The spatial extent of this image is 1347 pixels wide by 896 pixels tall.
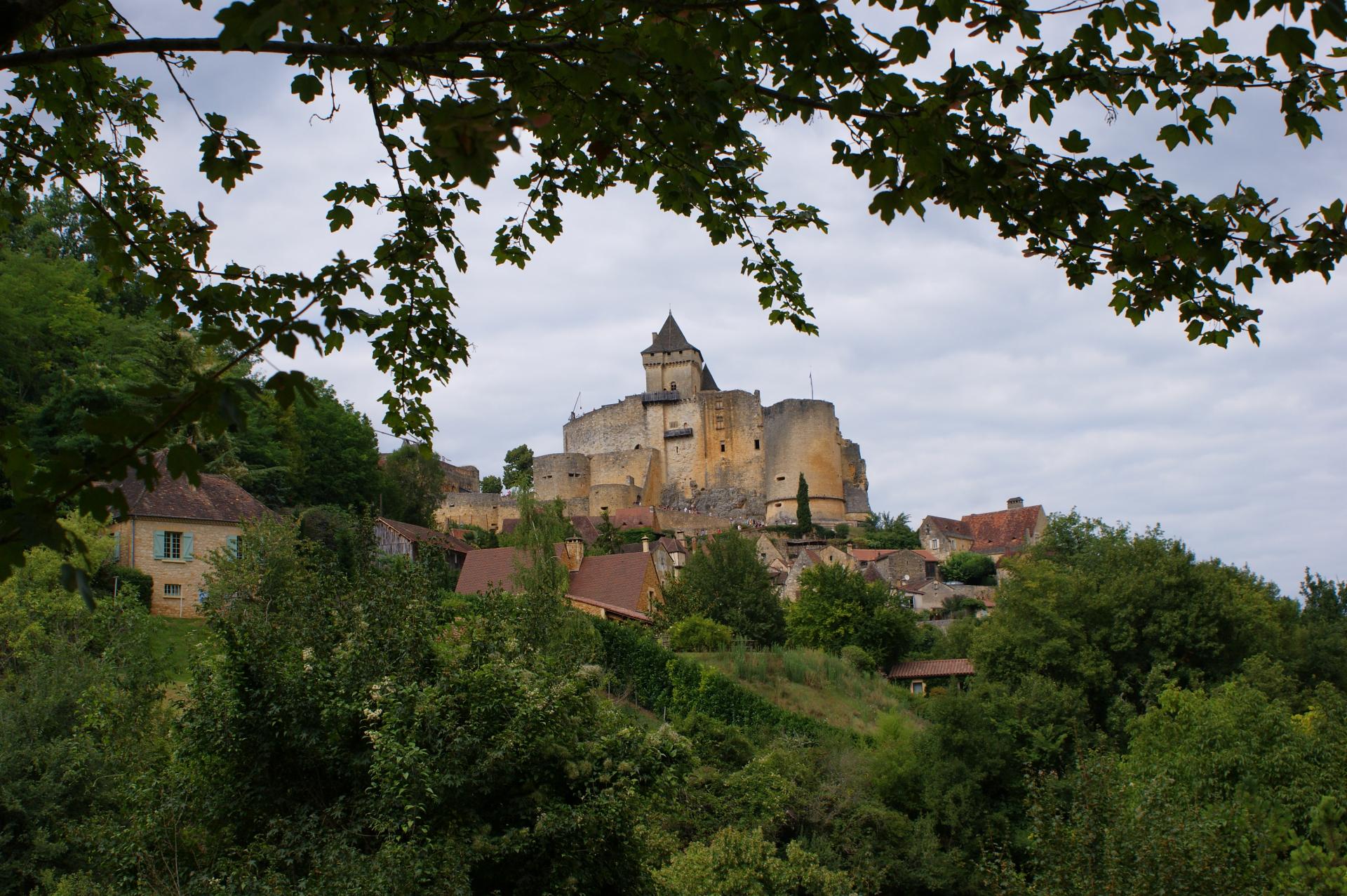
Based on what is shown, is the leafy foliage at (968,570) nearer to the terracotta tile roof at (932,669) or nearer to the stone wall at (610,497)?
the stone wall at (610,497)

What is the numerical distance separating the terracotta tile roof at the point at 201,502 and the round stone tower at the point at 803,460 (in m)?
43.7

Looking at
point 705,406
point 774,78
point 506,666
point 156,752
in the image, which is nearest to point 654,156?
point 774,78

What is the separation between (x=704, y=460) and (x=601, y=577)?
1475 inches

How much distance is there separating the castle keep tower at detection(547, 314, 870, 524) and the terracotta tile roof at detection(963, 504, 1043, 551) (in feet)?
23.6

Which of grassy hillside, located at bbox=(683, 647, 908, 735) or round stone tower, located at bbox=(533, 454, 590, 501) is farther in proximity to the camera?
round stone tower, located at bbox=(533, 454, 590, 501)

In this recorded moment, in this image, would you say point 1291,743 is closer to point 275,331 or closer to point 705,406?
point 275,331

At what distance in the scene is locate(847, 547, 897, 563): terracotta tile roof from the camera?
5656cm

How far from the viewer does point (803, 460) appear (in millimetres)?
70188

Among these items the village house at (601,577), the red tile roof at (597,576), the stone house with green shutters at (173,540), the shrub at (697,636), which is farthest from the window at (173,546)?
the shrub at (697,636)

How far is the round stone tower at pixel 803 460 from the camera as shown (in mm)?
69562

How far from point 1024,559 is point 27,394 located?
32.1m

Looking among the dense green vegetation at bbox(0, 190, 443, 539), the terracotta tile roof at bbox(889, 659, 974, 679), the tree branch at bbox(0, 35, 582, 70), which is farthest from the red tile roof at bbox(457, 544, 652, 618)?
the tree branch at bbox(0, 35, 582, 70)

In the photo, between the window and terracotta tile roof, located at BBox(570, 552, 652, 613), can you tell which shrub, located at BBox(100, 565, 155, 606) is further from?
terracotta tile roof, located at BBox(570, 552, 652, 613)

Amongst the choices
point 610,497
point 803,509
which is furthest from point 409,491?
point 803,509
